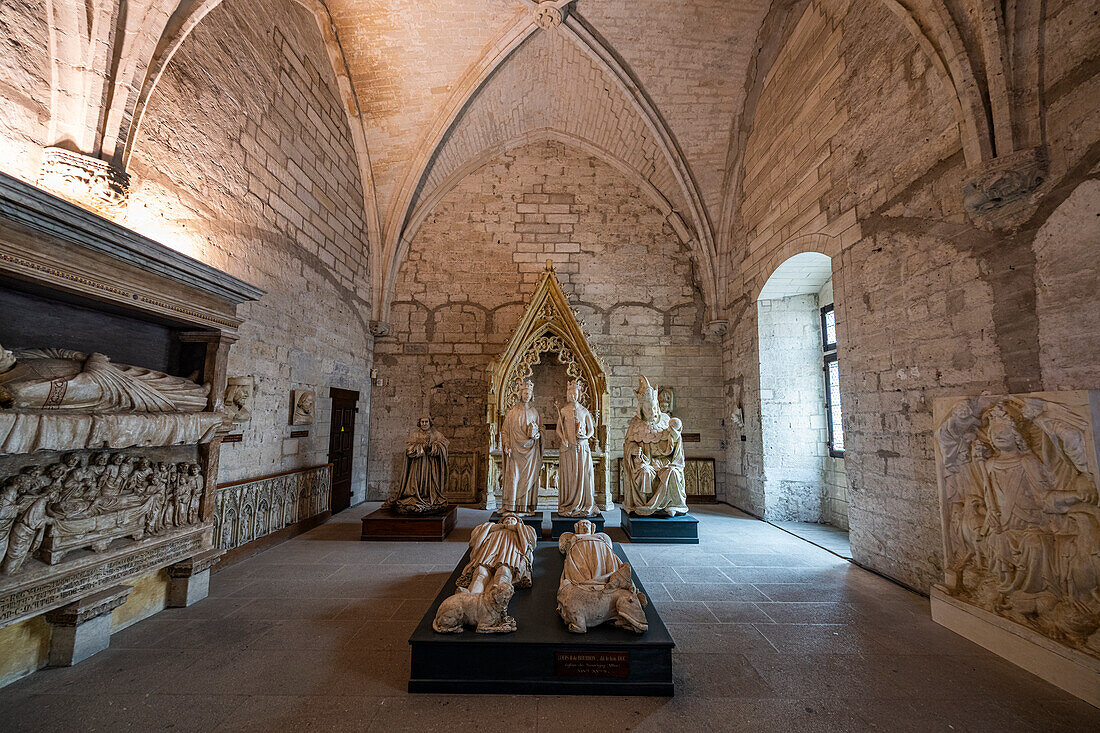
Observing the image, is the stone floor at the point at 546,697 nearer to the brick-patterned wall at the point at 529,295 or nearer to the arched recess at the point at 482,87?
the brick-patterned wall at the point at 529,295

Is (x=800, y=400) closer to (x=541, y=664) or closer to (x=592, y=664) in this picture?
(x=592, y=664)

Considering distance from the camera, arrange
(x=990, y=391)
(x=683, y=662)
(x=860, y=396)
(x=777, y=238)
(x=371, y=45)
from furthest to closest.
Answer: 1. (x=371, y=45)
2. (x=777, y=238)
3. (x=860, y=396)
4. (x=990, y=391)
5. (x=683, y=662)

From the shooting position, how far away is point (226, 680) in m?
2.47

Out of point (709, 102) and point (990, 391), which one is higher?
point (709, 102)

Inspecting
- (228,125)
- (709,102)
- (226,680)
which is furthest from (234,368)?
(709,102)

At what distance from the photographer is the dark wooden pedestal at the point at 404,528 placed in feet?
17.7

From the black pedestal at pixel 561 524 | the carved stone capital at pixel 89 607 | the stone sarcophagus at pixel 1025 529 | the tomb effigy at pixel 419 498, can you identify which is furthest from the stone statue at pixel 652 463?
the carved stone capital at pixel 89 607

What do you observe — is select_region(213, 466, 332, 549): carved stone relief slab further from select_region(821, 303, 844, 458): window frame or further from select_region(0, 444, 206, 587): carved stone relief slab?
select_region(821, 303, 844, 458): window frame

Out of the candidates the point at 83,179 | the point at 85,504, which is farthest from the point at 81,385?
the point at 83,179

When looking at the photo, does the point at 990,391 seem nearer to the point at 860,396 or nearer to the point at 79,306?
the point at 860,396

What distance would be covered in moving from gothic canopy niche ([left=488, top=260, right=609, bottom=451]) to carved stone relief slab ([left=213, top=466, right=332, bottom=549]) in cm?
275

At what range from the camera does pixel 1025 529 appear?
2.72 metres

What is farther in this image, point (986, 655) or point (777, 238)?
point (777, 238)

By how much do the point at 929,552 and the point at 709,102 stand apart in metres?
7.20
